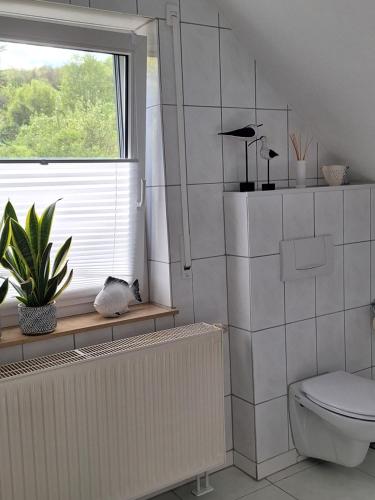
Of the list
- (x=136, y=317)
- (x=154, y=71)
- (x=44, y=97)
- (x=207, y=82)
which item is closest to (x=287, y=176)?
(x=207, y=82)

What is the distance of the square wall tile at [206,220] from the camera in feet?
7.77

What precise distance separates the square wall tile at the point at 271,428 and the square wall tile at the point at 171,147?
1.04 m

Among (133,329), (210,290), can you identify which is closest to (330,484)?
(210,290)

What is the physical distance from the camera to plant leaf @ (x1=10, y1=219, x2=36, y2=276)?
1927 mm

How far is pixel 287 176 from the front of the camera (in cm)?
263

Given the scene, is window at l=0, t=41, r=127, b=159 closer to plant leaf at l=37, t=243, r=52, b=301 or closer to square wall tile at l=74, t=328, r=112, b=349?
plant leaf at l=37, t=243, r=52, b=301

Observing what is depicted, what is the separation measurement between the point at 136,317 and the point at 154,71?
39.5 inches

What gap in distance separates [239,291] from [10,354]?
968 mm

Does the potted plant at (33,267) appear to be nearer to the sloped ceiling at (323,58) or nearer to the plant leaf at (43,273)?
the plant leaf at (43,273)

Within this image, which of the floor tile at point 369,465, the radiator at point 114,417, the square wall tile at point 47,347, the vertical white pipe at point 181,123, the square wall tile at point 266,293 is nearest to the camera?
the radiator at point 114,417

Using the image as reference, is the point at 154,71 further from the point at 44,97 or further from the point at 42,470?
the point at 42,470

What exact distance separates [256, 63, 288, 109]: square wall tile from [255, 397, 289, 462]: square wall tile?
4.32 feet

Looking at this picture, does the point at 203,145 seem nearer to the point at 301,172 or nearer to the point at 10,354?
A: the point at 301,172

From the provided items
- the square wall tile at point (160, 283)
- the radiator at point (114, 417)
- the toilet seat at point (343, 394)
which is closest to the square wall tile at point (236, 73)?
the square wall tile at point (160, 283)
